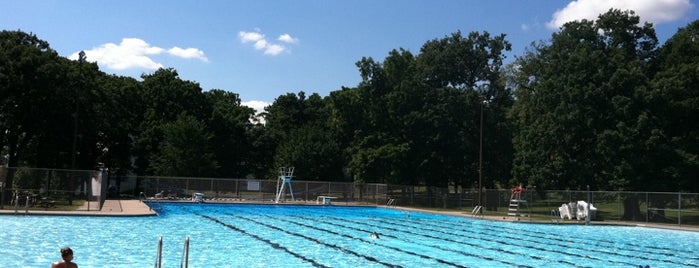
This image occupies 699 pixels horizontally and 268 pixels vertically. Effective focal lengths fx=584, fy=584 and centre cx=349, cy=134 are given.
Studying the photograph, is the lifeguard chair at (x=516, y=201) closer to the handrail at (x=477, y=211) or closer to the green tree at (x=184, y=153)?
the handrail at (x=477, y=211)

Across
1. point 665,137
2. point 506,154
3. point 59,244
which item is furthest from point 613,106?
point 59,244

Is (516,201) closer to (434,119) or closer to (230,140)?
(434,119)

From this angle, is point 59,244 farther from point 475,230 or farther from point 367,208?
point 367,208

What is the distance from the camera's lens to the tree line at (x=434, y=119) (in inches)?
1550

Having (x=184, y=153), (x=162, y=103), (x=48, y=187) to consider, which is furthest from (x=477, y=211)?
(x=162, y=103)

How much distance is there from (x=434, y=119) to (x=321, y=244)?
36.2 m

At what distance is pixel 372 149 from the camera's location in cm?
5447

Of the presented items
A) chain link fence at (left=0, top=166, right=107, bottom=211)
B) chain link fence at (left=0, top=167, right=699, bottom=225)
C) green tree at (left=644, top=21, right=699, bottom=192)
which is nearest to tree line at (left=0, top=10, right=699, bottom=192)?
green tree at (left=644, top=21, right=699, bottom=192)

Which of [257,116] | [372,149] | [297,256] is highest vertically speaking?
[257,116]

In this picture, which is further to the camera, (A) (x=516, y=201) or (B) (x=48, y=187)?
(A) (x=516, y=201)

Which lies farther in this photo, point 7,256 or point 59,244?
point 59,244

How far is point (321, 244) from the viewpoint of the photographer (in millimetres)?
19969

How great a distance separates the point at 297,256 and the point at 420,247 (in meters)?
5.14

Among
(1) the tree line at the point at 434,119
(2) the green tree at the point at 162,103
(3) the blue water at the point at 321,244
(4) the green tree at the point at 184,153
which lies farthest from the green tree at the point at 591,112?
(2) the green tree at the point at 162,103
